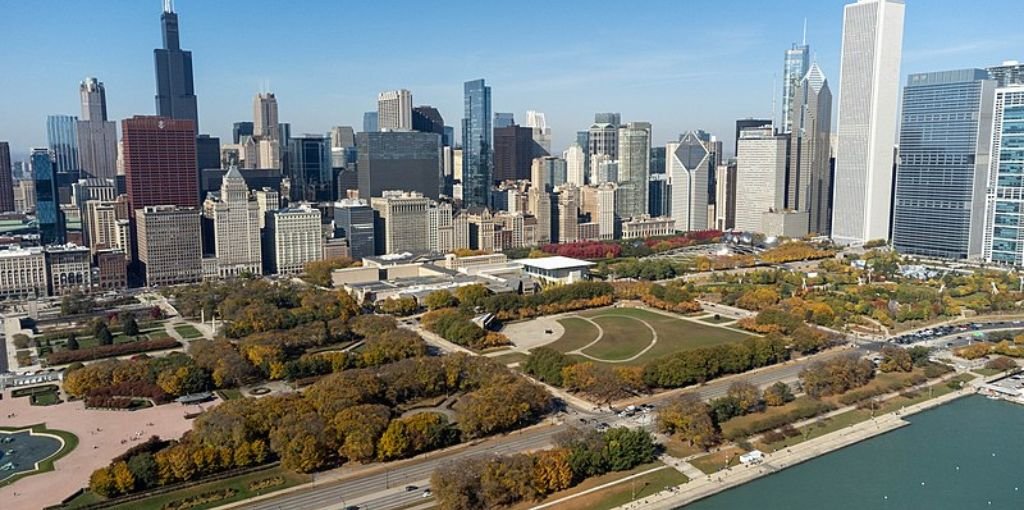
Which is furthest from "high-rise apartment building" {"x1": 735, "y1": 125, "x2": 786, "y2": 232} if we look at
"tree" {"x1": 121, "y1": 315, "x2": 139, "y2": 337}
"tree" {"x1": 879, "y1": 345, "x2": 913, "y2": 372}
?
"tree" {"x1": 121, "y1": 315, "x2": 139, "y2": 337}

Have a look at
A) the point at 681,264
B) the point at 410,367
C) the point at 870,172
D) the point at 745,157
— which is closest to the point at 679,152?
the point at 745,157

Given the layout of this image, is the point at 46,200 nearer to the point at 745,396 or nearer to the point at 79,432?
the point at 79,432

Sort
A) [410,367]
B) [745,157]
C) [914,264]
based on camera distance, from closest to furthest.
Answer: [410,367] → [914,264] → [745,157]

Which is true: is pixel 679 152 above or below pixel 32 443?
above

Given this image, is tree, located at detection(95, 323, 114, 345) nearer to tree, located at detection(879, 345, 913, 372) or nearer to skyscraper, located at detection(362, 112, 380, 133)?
tree, located at detection(879, 345, 913, 372)

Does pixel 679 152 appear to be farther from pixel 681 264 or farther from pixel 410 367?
pixel 410 367

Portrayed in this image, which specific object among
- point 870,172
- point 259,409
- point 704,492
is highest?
point 870,172

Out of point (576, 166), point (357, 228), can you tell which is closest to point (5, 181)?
point (357, 228)
